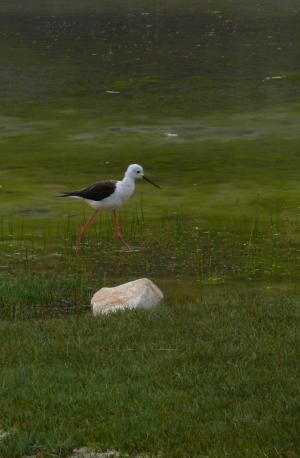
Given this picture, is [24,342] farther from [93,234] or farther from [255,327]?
[93,234]

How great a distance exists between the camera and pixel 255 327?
923cm

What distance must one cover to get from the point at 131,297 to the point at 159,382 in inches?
88.9

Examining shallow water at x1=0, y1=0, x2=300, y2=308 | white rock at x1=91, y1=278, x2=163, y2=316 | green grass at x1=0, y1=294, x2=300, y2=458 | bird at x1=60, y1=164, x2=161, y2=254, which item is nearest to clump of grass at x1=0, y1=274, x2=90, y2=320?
white rock at x1=91, y1=278, x2=163, y2=316

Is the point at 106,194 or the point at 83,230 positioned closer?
the point at 83,230

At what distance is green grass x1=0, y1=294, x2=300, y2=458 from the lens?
22.7 ft

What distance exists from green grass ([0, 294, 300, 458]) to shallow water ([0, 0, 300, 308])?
235cm

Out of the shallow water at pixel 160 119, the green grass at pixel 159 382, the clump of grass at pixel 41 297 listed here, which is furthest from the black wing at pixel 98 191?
the green grass at pixel 159 382

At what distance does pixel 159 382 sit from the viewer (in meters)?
7.94

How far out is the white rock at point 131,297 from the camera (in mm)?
10086

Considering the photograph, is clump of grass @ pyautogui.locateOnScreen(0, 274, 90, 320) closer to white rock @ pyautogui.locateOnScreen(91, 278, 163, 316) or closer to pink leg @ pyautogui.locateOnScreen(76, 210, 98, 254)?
white rock @ pyautogui.locateOnScreen(91, 278, 163, 316)

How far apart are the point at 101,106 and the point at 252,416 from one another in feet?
50.7

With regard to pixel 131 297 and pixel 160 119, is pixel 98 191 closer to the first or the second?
pixel 131 297

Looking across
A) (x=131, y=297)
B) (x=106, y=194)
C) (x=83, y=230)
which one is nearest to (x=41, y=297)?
(x=131, y=297)

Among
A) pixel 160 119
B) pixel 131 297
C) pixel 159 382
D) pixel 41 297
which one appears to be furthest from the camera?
pixel 160 119
